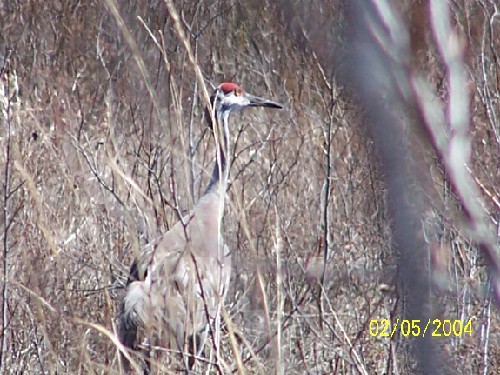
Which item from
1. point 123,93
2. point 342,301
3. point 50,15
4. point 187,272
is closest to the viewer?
point 187,272

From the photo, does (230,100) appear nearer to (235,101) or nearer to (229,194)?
(235,101)

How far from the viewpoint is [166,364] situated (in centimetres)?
334

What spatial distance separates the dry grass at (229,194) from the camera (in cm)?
274

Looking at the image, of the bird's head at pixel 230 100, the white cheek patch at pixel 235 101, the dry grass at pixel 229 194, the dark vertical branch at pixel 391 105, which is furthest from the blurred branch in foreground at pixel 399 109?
the white cheek patch at pixel 235 101

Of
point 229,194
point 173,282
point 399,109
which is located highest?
point 229,194

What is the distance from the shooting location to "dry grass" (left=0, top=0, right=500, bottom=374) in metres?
2.74

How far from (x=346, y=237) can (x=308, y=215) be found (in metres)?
0.25

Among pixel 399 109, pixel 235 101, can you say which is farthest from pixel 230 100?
pixel 399 109

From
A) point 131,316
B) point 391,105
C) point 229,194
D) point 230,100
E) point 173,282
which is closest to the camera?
point 391,105

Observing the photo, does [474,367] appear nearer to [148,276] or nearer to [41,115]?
[148,276]

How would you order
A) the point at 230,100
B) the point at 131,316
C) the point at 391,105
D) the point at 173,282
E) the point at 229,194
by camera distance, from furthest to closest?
1. the point at 229,194
2. the point at 230,100
3. the point at 131,316
4. the point at 173,282
5. the point at 391,105

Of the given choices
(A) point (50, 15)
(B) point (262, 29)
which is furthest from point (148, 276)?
(A) point (50, 15)

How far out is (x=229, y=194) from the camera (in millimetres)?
4590

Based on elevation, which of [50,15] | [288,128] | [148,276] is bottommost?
[148,276]
